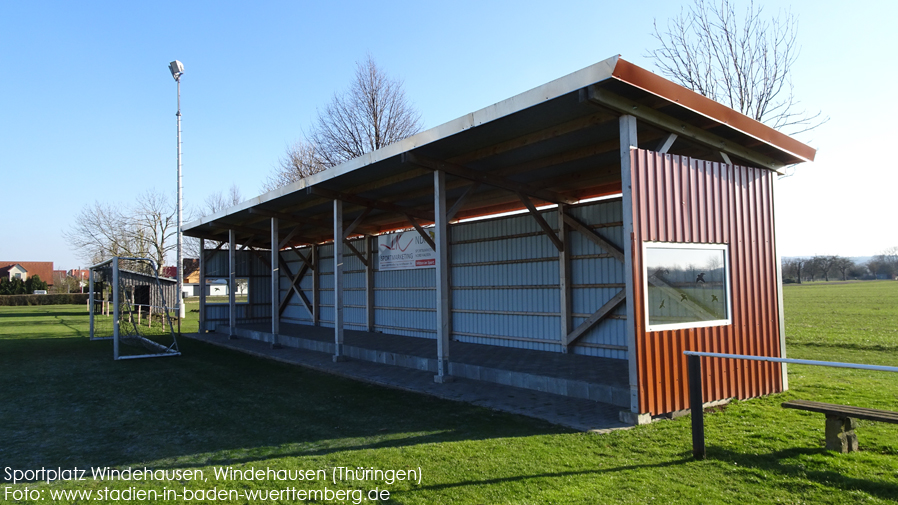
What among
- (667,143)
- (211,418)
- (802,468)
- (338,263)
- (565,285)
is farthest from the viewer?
(338,263)

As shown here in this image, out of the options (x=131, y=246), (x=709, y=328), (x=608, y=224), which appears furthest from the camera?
(x=131, y=246)

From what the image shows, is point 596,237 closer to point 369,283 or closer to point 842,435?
point 842,435

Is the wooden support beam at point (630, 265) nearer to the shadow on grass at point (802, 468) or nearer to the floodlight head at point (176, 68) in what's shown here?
the shadow on grass at point (802, 468)

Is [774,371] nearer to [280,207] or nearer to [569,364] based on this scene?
[569,364]

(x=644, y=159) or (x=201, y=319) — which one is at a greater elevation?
(x=644, y=159)

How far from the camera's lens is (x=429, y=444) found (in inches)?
222

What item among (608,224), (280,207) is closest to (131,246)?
(280,207)

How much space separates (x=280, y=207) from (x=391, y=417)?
1013 centimetres

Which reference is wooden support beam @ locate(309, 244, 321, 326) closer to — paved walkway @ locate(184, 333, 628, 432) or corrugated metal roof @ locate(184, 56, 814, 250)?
corrugated metal roof @ locate(184, 56, 814, 250)

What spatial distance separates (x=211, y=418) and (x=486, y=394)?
12.7ft

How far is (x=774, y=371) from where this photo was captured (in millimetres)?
7719

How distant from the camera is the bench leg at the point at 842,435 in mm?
4930

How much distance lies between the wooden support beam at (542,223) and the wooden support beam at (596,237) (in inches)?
16.3

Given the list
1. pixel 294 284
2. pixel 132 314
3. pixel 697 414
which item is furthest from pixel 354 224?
pixel 697 414
